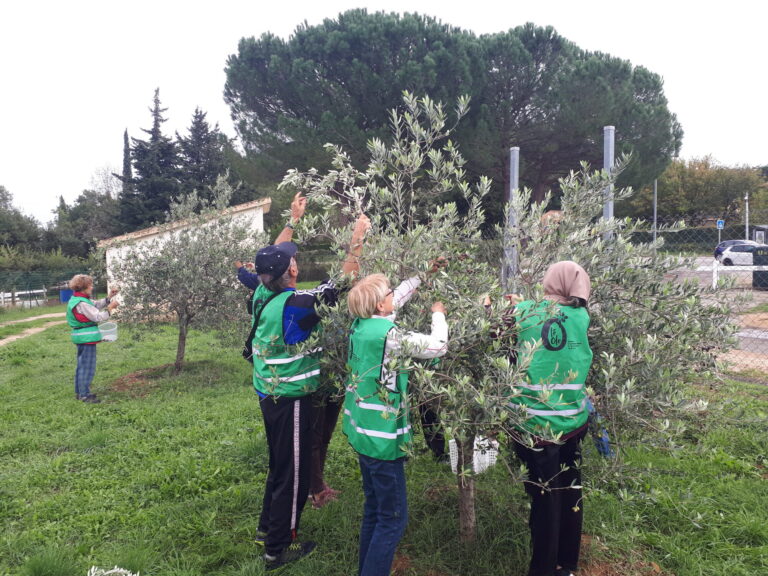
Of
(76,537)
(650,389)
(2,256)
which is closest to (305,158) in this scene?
(76,537)

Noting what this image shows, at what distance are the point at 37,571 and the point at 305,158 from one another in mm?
13725

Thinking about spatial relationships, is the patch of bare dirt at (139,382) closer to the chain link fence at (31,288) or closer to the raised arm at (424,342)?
the raised arm at (424,342)

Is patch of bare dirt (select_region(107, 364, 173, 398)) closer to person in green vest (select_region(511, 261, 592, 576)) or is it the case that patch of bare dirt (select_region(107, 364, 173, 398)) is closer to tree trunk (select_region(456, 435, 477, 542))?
tree trunk (select_region(456, 435, 477, 542))

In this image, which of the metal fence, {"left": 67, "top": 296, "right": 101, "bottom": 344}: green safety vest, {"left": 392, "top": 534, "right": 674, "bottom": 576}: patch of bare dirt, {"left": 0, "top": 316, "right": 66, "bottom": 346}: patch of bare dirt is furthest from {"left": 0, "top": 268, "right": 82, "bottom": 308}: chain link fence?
{"left": 392, "top": 534, "right": 674, "bottom": 576}: patch of bare dirt

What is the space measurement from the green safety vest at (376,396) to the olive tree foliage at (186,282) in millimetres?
6176

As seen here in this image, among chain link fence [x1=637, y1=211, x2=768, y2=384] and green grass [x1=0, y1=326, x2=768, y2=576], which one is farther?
green grass [x1=0, y1=326, x2=768, y2=576]

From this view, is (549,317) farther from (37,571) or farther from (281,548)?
(37,571)

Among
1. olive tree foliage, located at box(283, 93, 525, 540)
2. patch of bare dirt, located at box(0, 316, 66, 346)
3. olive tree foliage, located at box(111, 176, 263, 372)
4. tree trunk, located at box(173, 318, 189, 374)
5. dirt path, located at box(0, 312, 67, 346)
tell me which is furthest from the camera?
dirt path, located at box(0, 312, 67, 346)

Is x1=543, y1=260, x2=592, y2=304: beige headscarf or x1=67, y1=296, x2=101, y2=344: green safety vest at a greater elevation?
x1=543, y1=260, x2=592, y2=304: beige headscarf

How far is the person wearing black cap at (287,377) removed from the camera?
3.26 meters

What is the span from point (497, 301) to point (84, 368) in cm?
699

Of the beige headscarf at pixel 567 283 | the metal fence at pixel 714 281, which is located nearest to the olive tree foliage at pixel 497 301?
the beige headscarf at pixel 567 283

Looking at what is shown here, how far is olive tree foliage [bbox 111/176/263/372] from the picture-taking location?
844 centimetres

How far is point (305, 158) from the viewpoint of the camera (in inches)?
625
